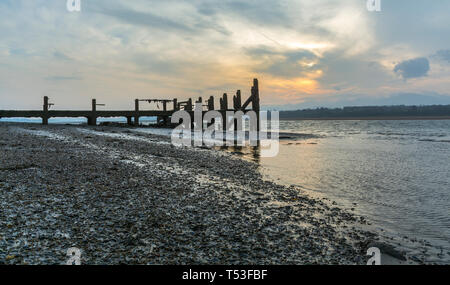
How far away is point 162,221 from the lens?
5742 millimetres

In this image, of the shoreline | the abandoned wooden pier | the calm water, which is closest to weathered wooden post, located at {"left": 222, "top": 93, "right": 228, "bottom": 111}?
the abandoned wooden pier

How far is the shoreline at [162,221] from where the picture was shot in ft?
14.4

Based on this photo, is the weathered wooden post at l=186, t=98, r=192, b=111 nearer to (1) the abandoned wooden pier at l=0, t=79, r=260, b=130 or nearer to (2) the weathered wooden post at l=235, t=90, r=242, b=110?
(1) the abandoned wooden pier at l=0, t=79, r=260, b=130

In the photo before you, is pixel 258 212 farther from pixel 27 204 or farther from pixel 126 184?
pixel 27 204

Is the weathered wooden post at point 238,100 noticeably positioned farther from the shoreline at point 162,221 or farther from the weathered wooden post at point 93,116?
the shoreline at point 162,221

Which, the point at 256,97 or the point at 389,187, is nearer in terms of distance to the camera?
the point at 389,187

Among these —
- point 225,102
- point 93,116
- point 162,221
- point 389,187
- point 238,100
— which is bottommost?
point 389,187

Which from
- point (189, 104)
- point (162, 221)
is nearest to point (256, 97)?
point (189, 104)

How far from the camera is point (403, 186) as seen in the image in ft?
35.4

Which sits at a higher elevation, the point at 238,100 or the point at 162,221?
the point at 238,100

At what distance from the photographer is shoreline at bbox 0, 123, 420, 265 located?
4.38 meters

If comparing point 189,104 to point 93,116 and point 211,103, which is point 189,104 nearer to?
point 211,103
